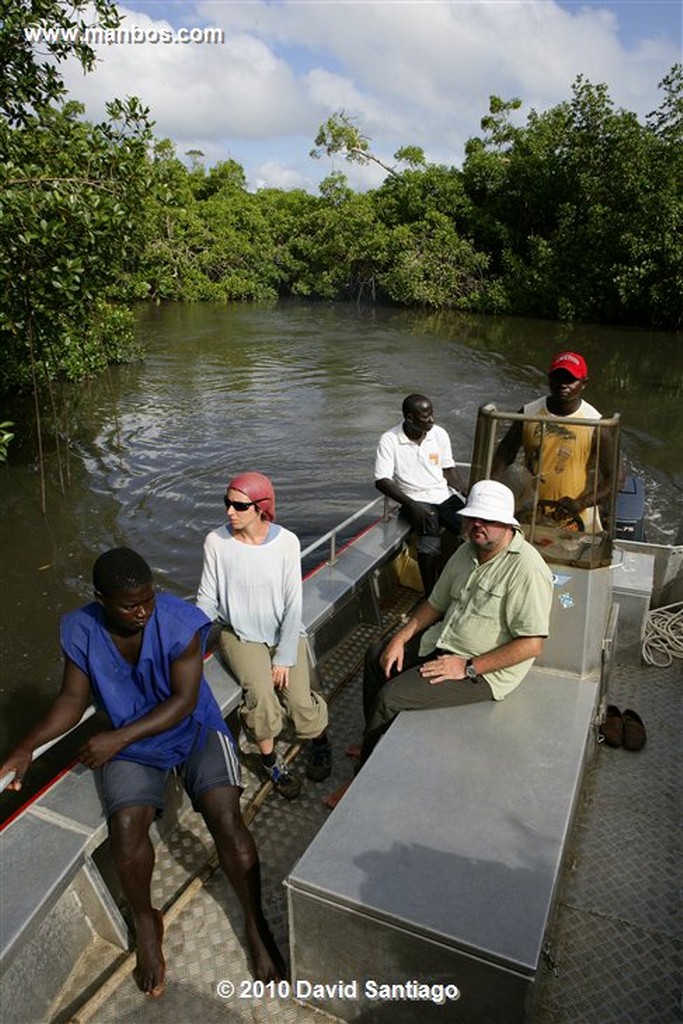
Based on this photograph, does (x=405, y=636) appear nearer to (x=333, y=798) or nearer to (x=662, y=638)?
(x=333, y=798)

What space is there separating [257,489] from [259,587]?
49 centimetres

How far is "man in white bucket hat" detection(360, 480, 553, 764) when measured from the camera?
9.70 feet

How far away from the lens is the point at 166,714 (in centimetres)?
260

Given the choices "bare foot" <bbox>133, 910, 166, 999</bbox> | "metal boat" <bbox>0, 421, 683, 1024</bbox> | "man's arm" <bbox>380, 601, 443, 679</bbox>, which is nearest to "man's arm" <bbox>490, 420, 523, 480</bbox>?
"metal boat" <bbox>0, 421, 683, 1024</bbox>

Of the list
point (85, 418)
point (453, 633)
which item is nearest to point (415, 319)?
point (85, 418)

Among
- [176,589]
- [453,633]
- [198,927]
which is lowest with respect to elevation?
[176,589]

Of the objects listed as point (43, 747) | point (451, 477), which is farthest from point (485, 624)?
point (451, 477)

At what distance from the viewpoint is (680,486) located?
1163 centimetres

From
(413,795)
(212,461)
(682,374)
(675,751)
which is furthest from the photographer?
(682,374)

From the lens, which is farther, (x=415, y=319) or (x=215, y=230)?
(x=215, y=230)

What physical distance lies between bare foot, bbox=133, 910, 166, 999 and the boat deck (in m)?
0.04

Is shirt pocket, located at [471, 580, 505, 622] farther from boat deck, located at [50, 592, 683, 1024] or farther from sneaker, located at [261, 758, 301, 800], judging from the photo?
sneaker, located at [261, 758, 301, 800]

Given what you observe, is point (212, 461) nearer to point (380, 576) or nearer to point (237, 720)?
point (380, 576)

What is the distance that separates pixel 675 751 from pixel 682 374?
60.3 ft
